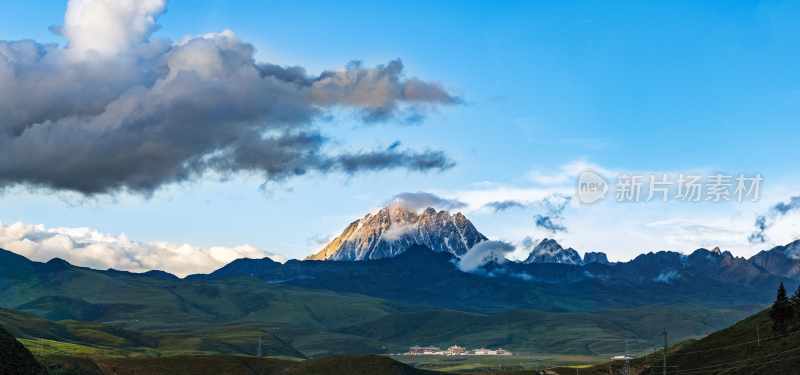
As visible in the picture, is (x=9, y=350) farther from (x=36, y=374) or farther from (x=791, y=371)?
(x=791, y=371)

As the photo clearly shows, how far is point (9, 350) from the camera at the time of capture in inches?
6462

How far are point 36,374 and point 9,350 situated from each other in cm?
654

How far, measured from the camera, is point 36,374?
536ft

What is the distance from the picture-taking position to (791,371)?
656 feet

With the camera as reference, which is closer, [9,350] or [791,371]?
[9,350]

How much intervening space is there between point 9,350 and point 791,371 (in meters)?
157

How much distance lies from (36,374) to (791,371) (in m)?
152

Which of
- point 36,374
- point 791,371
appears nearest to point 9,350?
point 36,374

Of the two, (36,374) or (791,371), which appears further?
(791,371)
